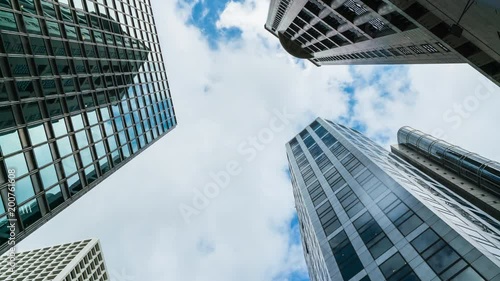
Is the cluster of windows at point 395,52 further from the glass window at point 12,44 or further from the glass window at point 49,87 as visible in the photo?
the glass window at point 12,44

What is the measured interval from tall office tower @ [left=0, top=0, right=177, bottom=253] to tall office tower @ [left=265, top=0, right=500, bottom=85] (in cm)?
2320

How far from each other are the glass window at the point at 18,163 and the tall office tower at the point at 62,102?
0.20 ft

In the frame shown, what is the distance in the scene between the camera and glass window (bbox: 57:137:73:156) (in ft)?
84.2

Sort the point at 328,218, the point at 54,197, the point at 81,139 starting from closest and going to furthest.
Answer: the point at 54,197 < the point at 81,139 < the point at 328,218

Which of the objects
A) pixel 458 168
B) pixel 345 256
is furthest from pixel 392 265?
pixel 458 168

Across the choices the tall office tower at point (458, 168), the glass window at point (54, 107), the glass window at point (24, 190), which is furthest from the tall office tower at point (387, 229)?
the glass window at point (54, 107)

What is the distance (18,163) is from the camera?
68.4ft

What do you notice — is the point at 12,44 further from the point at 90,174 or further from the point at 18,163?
the point at 90,174

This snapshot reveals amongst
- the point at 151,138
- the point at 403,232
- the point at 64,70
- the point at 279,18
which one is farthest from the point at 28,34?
the point at 279,18

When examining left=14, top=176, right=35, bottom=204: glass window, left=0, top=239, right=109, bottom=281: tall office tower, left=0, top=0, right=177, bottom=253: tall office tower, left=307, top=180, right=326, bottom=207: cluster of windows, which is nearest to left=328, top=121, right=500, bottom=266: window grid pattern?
left=307, top=180, right=326, bottom=207: cluster of windows

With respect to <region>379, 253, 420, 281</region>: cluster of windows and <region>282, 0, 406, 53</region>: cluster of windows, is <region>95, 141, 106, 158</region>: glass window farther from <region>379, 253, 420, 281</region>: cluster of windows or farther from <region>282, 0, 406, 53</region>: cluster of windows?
<region>282, 0, 406, 53</region>: cluster of windows

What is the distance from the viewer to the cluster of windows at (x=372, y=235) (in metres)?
32.0

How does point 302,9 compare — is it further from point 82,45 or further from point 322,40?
point 82,45

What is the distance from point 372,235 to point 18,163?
30.2m
